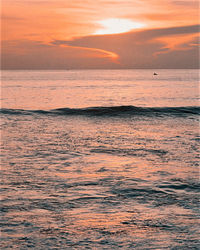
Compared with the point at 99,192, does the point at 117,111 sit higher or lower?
higher

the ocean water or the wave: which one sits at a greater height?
the wave

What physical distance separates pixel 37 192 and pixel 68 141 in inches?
233

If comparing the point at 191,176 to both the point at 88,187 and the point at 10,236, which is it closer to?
the point at 88,187

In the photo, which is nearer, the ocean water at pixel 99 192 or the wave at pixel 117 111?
the ocean water at pixel 99 192

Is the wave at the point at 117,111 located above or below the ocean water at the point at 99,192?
above

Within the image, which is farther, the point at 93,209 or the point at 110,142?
the point at 110,142

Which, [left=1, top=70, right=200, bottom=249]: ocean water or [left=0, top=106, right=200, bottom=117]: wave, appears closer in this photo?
[left=1, top=70, right=200, bottom=249]: ocean water

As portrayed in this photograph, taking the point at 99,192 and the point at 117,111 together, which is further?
the point at 117,111

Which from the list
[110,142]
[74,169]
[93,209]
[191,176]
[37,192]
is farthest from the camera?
[110,142]

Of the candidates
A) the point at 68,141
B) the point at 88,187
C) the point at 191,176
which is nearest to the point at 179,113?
the point at 68,141

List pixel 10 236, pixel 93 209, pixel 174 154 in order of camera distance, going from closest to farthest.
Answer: pixel 10 236
pixel 93 209
pixel 174 154

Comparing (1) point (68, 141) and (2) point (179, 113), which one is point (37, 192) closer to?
(1) point (68, 141)

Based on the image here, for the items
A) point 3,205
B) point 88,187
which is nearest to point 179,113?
point 88,187

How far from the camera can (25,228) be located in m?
5.33
